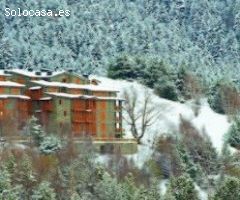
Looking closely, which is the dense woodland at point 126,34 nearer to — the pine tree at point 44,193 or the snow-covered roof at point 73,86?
the snow-covered roof at point 73,86

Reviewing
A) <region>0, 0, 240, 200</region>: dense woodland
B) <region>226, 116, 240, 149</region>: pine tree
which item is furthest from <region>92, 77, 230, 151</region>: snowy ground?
<region>0, 0, 240, 200</region>: dense woodland

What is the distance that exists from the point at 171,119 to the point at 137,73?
44.8 ft

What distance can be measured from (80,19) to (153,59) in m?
22.6

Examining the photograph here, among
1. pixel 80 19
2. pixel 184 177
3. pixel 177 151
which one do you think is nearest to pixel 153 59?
pixel 80 19

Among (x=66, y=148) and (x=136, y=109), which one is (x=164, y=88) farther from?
(x=66, y=148)

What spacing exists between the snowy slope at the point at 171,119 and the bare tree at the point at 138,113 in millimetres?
543

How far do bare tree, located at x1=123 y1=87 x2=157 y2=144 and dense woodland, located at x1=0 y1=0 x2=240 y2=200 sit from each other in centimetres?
333

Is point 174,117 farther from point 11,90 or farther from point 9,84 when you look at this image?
point 9,84

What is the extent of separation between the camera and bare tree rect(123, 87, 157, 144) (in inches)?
3265

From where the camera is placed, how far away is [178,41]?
419 ft

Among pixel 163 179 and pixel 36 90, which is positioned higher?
pixel 36 90

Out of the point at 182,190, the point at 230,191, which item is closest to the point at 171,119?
the point at 182,190

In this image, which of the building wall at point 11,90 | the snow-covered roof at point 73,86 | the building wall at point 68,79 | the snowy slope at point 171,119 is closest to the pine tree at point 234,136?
the snowy slope at point 171,119

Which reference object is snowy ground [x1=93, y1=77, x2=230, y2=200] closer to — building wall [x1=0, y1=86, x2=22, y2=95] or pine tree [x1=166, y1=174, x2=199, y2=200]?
building wall [x1=0, y1=86, x2=22, y2=95]
